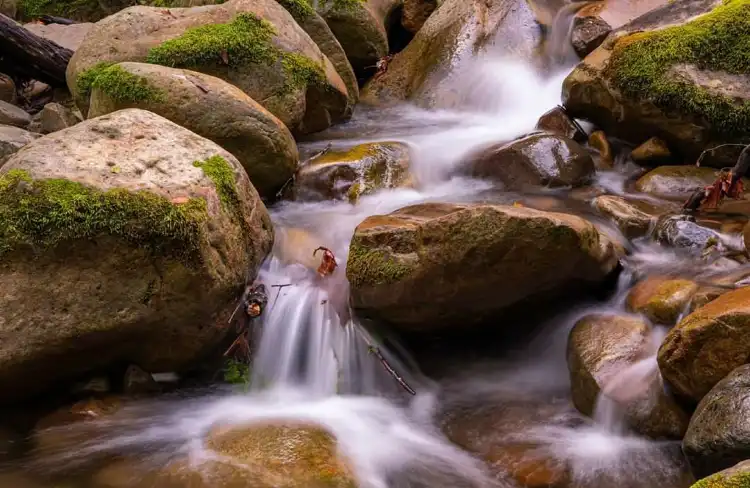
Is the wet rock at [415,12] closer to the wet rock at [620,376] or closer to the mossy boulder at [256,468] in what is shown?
the wet rock at [620,376]

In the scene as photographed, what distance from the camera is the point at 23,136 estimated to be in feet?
19.0

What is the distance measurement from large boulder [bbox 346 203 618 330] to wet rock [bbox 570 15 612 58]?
4992 mm

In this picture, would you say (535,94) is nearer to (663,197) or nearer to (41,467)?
A: (663,197)

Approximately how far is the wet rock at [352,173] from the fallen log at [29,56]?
172 inches

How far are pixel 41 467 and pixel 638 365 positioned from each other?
3.33 metres

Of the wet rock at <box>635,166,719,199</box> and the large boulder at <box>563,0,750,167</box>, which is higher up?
the large boulder at <box>563,0,750,167</box>

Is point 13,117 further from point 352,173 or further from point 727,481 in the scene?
point 727,481

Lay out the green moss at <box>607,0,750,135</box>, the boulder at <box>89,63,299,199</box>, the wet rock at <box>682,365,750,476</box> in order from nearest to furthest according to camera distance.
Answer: the wet rock at <box>682,365,750,476</box>
the boulder at <box>89,63,299,199</box>
the green moss at <box>607,0,750,135</box>

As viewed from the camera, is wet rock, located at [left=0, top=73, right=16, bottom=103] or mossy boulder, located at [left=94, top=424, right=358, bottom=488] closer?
mossy boulder, located at [left=94, top=424, right=358, bottom=488]

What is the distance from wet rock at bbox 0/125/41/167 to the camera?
17.9 ft

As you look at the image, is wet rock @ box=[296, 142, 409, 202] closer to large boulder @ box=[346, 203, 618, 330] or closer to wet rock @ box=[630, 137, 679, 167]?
large boulder @ box=[346, 203, 618, 330]

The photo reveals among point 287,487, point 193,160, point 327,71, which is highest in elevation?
point 327,71

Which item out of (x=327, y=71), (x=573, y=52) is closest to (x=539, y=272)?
(x=327, y=71)

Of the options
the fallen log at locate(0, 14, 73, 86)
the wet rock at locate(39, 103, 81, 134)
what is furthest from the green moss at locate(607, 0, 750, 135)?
the fallen log at locate(0, 14, 73, 86)
